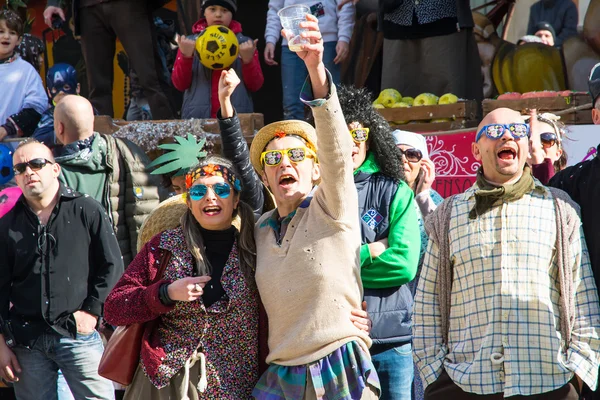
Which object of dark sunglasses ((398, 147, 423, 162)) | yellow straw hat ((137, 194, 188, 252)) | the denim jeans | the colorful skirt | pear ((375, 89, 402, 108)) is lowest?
the denim jeans

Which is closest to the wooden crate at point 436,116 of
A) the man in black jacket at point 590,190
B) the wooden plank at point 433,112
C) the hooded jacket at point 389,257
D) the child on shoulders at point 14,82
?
the wooden plank at point 433,112

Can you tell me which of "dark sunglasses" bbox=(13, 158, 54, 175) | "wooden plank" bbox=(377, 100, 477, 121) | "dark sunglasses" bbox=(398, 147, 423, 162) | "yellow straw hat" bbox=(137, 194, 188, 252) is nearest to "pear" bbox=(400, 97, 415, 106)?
"wooden plank" bbox=(377, 100, 477, 121)

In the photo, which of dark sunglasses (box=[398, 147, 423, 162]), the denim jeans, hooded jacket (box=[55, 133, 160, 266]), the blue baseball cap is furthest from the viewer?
the blue baseball cap

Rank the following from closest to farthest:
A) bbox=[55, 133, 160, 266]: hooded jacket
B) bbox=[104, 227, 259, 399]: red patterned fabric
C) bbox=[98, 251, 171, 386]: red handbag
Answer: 1. bbox=[104, 227, 259, 399]: red patterned fabric
2. bbox=[98, 251, 171, 386]: red handbag
3. bbox=[55, 133, 160, 266]: hooded jacket

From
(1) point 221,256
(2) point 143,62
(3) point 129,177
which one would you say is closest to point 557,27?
(2) point 143,62

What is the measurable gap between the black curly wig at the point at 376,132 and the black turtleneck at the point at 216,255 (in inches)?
35.2

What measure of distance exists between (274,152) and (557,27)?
6.48m

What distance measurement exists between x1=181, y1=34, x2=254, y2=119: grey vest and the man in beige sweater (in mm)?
3576

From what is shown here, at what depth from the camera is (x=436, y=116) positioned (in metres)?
6.50

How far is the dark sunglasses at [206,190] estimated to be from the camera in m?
3.58

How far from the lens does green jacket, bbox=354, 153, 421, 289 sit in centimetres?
381

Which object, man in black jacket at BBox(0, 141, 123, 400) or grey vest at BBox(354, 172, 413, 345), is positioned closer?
grey vest at BBox(354, 172, 413, 345)

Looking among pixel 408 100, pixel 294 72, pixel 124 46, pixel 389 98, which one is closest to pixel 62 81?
pixel 124 46

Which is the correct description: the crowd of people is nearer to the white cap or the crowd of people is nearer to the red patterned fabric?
the red patterned fabric
